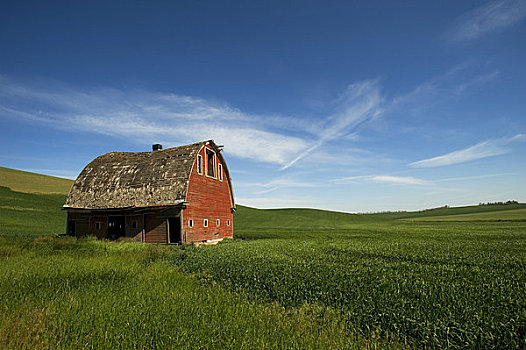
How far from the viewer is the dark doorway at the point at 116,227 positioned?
23.5m

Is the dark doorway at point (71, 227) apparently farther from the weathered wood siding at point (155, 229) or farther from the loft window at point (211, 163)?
the loft window at point (211, 163)

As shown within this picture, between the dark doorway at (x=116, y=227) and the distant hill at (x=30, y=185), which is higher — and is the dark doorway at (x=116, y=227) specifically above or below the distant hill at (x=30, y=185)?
below

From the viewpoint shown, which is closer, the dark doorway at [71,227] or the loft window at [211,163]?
the dark doorway at [71,227]

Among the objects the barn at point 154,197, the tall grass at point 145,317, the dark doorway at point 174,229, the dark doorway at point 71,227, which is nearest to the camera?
the tall grass at point 145,317

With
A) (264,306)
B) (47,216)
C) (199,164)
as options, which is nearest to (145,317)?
(264,306)

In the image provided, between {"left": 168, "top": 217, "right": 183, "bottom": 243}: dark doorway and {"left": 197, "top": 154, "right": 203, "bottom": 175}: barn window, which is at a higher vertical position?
{"left": 197, "top": 154, "right": 203, "bottom": 175}: barn window

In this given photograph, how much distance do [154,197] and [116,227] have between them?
213 inches

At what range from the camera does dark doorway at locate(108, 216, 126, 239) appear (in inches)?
926

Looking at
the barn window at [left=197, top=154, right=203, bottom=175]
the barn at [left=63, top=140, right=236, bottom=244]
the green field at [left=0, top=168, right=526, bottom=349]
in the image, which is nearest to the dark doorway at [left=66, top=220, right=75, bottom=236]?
the barn at [left=63, top=140, right=236, bottom=244]

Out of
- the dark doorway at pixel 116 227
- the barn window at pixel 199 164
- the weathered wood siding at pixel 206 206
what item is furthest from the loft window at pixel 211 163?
the dark doorway at pixel 116 227

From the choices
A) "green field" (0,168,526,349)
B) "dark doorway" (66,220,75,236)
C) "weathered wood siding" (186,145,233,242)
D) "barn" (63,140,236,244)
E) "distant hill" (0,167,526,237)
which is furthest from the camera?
"distant hill" (0,167,526,237)

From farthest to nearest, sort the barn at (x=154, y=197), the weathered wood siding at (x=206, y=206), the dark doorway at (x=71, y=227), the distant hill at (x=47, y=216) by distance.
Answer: the distant hill at (x=47, y=216)
the dark doorway at (x=71, y=227)
the weathered wood siding at (x=206, y=206)
the barn at (x=154, y=197)

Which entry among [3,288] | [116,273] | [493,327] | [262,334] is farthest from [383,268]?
[3,288]

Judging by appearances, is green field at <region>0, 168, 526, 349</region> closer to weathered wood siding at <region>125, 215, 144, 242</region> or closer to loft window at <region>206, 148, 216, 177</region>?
weathered wood siding at <region>125, 215, 144, 242</region>
